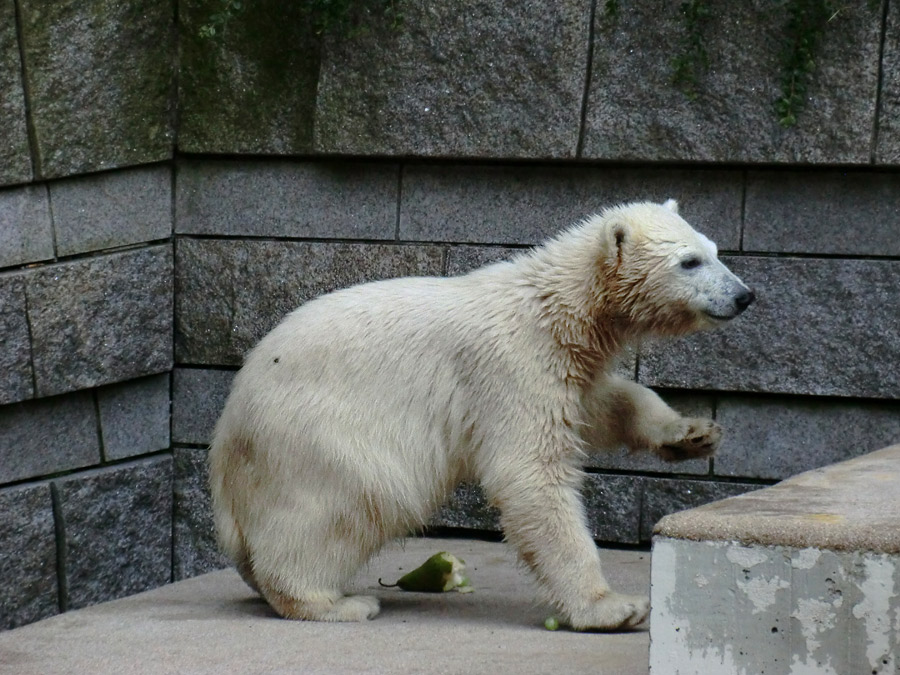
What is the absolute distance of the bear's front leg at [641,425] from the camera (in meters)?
4.07

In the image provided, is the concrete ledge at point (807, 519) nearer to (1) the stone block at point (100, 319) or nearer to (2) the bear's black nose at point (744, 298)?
(2) the bear's black nose at point (744, 298)

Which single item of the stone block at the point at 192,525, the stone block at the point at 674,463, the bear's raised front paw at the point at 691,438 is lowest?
the stone block at the point at 192,525

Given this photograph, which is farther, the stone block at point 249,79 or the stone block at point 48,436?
the stone block at point 249,79

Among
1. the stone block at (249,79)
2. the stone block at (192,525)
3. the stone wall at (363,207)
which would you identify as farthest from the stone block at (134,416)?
the stone block at (249,79)

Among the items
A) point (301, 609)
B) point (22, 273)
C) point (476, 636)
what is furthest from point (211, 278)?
point (476, 636)

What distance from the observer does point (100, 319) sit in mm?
5312

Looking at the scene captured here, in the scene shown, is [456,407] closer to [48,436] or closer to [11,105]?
[48,436]

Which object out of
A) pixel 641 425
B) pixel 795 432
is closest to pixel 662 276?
pixel 641 425

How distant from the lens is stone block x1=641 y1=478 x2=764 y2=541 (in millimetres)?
5223

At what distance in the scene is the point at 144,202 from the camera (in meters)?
5.62

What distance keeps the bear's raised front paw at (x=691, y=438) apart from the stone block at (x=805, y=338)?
3.69 ft

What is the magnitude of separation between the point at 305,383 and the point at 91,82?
6.36ft

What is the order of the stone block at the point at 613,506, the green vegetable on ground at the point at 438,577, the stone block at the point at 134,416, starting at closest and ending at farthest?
1. the green vegetable on ground at the point at 438,577
2. the stone block at the point at 613,506
3. the stone block at the point at 134,416

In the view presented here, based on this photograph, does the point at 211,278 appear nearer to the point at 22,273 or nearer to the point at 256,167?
the point at 256,167
